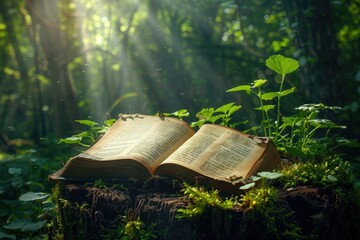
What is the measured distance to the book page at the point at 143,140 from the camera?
8.12 feet

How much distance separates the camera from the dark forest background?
16.7 feet

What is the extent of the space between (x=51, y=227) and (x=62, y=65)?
3.95 meters

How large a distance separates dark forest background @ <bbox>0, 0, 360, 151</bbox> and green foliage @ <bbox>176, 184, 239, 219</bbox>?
4.91 feet

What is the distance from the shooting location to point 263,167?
2455 mm

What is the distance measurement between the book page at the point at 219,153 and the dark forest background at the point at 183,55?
115cm

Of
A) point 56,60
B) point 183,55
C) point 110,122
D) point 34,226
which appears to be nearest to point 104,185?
point 34,226

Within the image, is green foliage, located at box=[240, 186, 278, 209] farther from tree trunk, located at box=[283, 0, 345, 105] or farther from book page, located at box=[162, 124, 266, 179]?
tree trunk, located at box=[283, 0, 345, 105]

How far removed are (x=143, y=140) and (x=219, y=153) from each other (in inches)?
17.2

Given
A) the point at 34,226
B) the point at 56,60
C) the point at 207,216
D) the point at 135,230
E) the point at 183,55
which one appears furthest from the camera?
the point at 183,55

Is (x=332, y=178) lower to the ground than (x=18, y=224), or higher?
higher

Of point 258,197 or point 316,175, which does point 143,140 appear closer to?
point 258,197

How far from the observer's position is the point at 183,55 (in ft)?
25.4

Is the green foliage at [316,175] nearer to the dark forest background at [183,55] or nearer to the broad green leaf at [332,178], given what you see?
the broad green leaf at [332,178]

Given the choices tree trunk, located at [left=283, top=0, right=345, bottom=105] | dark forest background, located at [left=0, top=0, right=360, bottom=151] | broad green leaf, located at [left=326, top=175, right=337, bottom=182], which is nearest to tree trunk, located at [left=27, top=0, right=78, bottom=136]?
dark forest background, located at [left=0, top=0, right=360, bottom=151]
